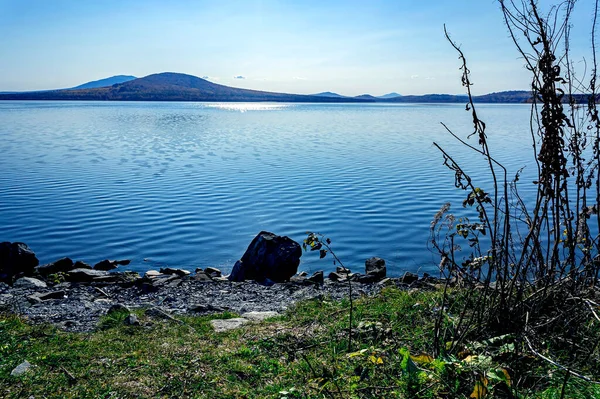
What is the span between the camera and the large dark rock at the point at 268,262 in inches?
529

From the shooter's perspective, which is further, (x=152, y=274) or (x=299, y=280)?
(x=152, y=274)

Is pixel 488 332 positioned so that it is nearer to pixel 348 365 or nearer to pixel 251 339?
pixel 348 365

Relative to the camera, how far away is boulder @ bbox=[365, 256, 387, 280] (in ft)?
43.5

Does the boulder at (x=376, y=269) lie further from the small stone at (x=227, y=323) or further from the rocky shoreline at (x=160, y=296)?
the small stone at (x=227, y=323)

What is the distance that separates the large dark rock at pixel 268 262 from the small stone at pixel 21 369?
7.30m

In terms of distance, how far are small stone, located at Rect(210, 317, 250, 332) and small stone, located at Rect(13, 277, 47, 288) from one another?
21.2 ft

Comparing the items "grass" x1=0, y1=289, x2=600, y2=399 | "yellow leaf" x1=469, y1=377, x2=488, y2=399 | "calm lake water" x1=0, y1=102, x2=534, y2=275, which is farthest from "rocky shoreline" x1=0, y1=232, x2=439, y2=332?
"yellow leaf" x1=469, y1=377, x2=488, y2=399

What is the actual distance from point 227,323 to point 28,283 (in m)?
6.96

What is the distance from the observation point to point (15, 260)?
571 inches

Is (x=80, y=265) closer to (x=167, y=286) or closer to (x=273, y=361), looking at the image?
(x=167, y=286)

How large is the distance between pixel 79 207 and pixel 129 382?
18178 millimetres

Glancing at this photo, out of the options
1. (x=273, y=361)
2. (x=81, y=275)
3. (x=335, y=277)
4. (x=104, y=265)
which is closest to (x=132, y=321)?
(x=273, y=361)

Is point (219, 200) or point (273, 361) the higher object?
point (273, 361)

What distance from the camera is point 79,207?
72.4 feet
